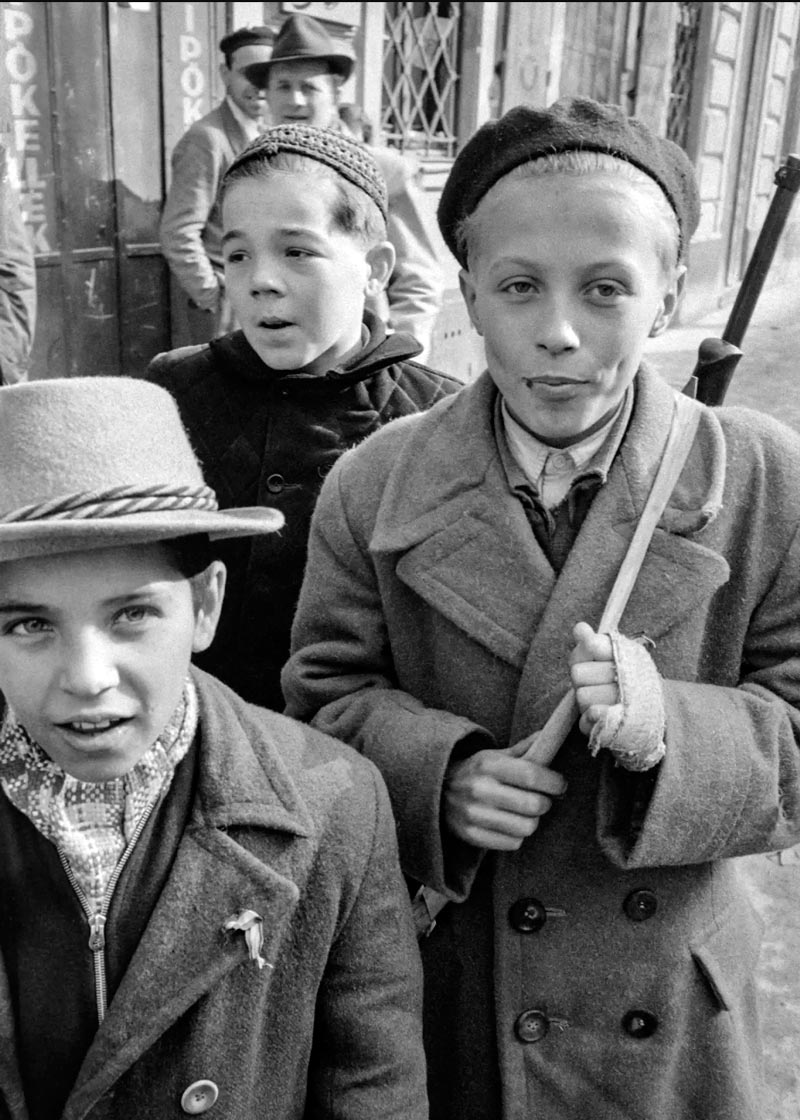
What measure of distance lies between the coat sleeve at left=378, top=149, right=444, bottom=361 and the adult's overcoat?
7.72 feet

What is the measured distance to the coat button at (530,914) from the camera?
1.54 m

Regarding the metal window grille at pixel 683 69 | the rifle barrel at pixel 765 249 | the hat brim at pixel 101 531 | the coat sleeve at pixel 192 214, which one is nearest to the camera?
the hat brim at pixel 101 531

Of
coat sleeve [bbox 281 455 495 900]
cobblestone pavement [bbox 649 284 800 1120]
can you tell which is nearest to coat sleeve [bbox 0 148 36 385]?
coat sleeve [bbox 281 455 495 900]

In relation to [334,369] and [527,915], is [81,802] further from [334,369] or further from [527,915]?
[334,369]

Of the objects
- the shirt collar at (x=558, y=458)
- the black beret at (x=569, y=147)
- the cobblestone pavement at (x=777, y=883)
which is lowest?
the cobblestone pavement at (x=777, y=883)

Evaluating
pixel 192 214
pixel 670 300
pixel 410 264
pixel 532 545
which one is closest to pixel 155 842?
pixel 532 545

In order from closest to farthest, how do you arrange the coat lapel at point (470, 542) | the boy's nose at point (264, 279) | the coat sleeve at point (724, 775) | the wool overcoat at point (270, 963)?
1. the wool overcoat at point (270, 963)
2. the coat sleeve at point (724, 775)
3. the coat lapel at point (470, 542)
4. the boy's nose at point (264, 279)

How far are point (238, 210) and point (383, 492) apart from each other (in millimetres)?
802

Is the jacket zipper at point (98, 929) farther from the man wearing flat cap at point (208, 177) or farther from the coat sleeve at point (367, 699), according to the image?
the man wearing flat cap at point (208, 177)

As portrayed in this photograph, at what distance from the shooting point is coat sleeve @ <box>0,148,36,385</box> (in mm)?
3145

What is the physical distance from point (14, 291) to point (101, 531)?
7.79ft

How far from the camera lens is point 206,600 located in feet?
4.79

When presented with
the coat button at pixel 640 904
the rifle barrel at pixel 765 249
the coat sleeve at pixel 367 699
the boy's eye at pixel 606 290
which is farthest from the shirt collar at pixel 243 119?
the coat button at pixel 640 904

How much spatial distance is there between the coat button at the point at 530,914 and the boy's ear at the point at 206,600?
581 mm
